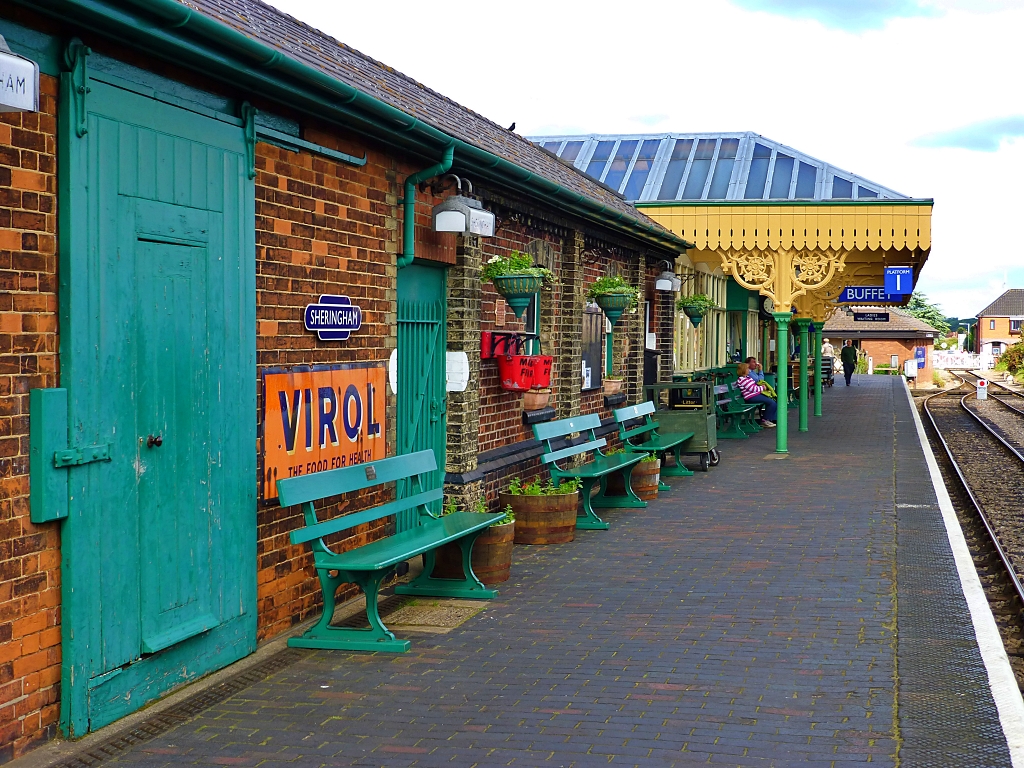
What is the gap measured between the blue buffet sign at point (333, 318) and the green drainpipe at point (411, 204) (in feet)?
2.62

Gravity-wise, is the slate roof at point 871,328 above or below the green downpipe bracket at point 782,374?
above

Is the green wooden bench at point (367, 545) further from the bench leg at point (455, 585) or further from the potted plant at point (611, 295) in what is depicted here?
the potted plant at point (611, 295)

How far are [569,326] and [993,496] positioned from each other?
7.02 metres

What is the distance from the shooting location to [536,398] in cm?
1059

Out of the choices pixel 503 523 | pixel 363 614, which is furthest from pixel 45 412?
pixel 503 523

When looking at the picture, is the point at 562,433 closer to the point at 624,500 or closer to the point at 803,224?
the point at 624,500

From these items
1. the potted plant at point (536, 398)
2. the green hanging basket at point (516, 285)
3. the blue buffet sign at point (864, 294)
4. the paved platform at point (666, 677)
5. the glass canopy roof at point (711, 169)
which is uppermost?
the glass canopy roof at point (711, 169)

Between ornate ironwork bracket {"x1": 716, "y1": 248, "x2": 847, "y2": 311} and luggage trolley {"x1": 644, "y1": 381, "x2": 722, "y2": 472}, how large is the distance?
6.19ft

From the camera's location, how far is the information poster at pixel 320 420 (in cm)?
621

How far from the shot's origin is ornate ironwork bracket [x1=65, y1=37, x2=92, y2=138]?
4.55 m

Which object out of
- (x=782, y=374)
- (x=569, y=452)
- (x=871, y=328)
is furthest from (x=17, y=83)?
(x=871, y=328)

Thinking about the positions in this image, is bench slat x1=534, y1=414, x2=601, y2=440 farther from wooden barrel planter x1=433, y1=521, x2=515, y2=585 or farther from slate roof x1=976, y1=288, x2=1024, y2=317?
slate roof x1=976, y1=288, x2=1024, y2=317

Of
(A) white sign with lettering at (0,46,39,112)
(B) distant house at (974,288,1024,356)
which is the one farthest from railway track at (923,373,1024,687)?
(B) distant house at (974,288,1024,356)

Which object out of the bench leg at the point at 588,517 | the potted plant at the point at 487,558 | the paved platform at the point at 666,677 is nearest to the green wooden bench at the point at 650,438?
the bench leg at the point at 588,517
